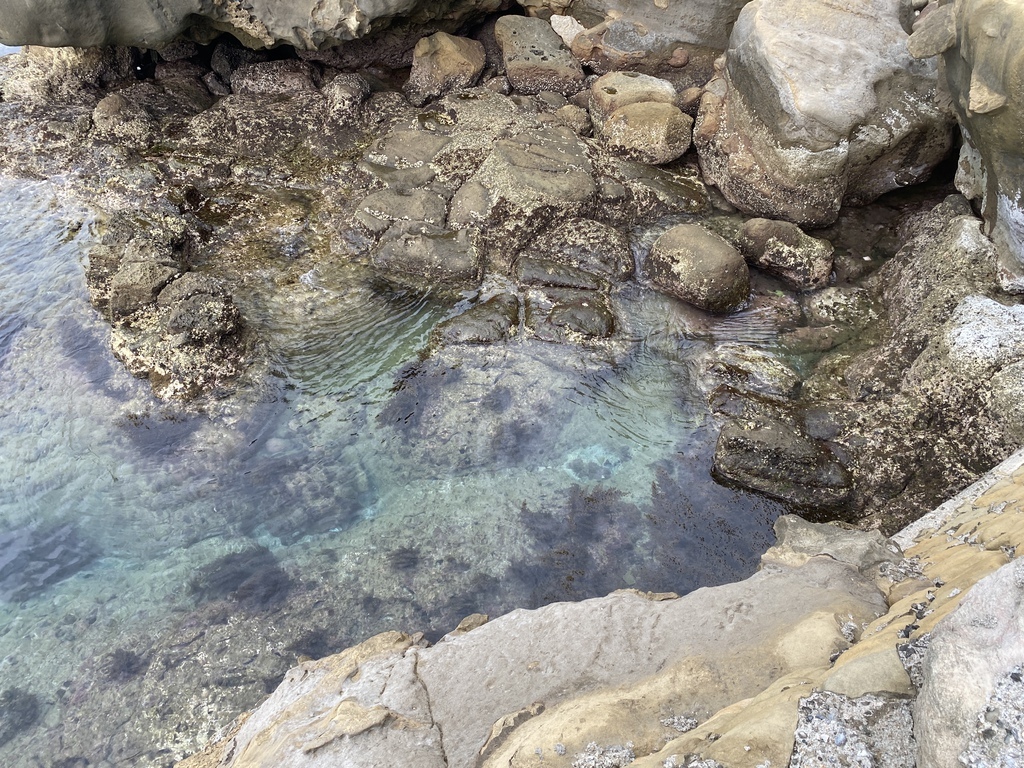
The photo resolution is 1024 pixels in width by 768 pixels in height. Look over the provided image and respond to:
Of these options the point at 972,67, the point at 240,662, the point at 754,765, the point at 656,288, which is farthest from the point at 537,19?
the point at 754,765

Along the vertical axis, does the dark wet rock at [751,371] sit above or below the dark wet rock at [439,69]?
below

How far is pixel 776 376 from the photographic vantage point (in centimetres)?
652

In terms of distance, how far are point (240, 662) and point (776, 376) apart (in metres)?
5.03

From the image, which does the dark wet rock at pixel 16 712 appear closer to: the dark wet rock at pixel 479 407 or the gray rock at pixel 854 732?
the dark wet rock at pixel 479 407

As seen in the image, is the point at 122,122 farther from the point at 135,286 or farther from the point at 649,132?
the point at 649,132

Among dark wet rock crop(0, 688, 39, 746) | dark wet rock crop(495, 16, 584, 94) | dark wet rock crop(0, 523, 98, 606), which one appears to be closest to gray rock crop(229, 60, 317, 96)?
dark wet rock crop(495, 16, 584, 94)

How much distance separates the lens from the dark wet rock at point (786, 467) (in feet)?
18.4

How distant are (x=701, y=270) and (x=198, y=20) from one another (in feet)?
23.3

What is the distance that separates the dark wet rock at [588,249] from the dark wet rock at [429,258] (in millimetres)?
641

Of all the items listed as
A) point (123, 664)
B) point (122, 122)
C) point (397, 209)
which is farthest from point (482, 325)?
point (122, 122)

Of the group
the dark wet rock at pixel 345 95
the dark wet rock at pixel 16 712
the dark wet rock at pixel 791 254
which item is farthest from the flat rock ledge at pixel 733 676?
the dark wet rock at pixel 345 95

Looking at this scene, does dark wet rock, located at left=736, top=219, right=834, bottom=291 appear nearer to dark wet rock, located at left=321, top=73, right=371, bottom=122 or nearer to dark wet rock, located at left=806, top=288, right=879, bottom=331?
dark wet rock, located at left=806, top=288, right=879, bottom=331

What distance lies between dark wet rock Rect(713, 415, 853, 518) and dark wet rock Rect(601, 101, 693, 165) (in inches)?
163

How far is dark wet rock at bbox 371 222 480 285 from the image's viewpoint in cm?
741
